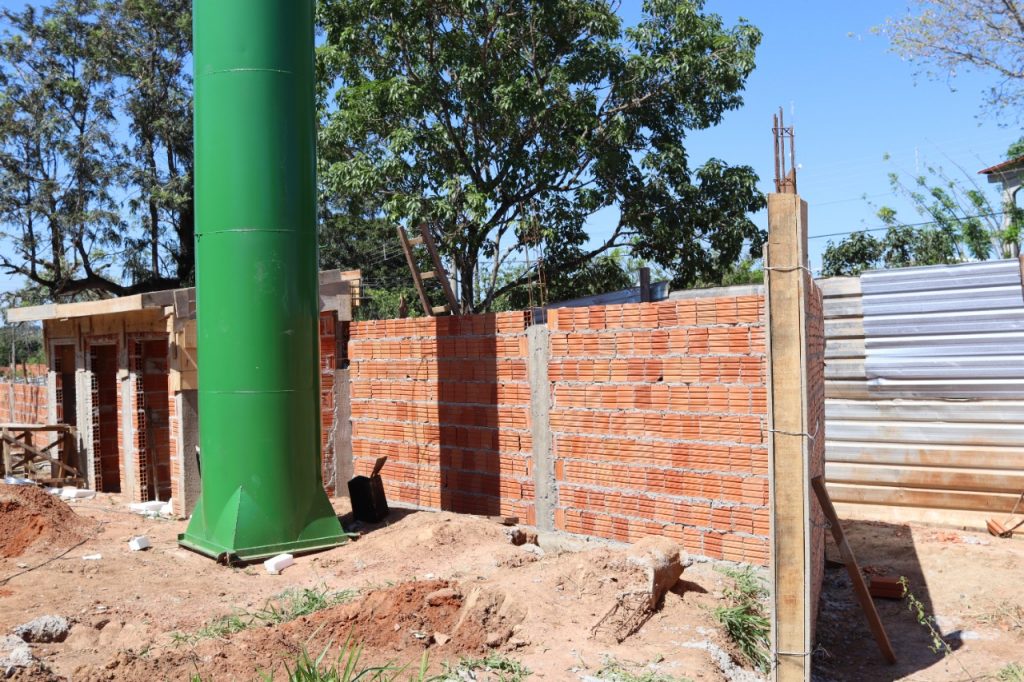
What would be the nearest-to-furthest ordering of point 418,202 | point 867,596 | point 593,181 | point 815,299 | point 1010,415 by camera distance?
point 867,596 < point 815,299 < point 1010,415 < point 418,202 < point 593,181

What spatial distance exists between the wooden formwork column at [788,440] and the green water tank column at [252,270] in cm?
443

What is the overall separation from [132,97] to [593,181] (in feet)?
39.1

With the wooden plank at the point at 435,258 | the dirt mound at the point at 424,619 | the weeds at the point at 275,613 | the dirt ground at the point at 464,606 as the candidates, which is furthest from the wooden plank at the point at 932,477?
the weeds at the point at 275,613

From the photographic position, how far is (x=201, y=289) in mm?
7797

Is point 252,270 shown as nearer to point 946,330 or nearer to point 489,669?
point 489,669

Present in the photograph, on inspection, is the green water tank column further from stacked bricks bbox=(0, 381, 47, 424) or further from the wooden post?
stacked bricks bbox=(0, 381, 47, 424)

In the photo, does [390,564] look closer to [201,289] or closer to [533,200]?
[201,289]

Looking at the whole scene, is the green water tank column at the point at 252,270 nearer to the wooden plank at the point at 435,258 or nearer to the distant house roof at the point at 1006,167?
the wooden plank at the point at 435,258

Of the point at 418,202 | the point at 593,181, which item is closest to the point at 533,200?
the point at 593,181

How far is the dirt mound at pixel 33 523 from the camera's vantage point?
27.0ft

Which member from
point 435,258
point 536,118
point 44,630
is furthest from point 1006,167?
point 44,630

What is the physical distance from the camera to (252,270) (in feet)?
24.8

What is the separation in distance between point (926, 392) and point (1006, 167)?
17997 mm

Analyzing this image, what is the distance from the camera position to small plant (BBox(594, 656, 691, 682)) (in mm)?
4594
